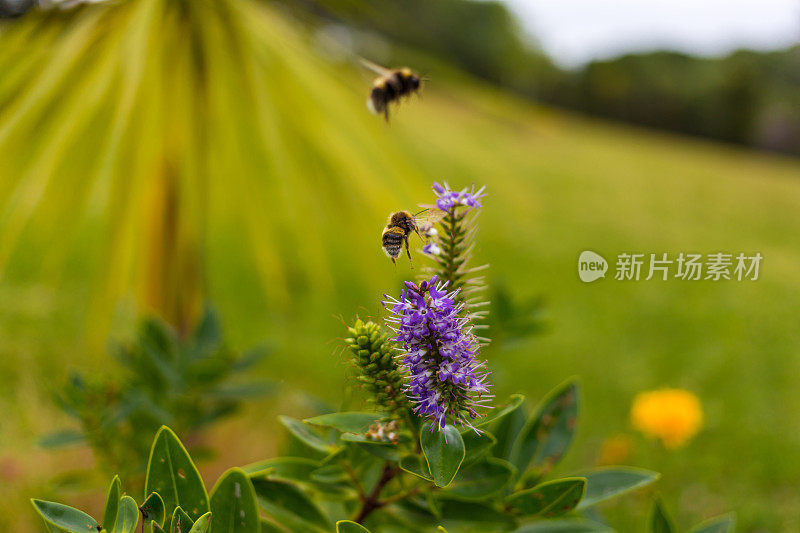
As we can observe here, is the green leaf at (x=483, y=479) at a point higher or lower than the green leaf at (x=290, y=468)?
higher

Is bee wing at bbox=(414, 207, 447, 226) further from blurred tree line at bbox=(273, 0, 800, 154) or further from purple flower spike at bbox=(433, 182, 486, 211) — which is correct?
blurred tree line at bbox=(273, 0, 800, 154)

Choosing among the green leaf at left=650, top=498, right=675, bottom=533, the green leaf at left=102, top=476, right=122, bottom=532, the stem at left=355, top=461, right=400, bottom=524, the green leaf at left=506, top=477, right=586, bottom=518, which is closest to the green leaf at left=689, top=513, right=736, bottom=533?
the green leaf at left=650, top=498, right=675, bottom=533

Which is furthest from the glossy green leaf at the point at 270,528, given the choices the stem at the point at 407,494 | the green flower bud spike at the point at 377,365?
the green flower bud spike at the point at 377,365

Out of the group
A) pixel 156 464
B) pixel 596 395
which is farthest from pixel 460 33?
pixel 156 464

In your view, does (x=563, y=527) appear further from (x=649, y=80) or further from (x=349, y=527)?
(x=649, y=80)

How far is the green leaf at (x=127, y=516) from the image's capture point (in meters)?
0.46

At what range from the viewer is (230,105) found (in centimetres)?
100

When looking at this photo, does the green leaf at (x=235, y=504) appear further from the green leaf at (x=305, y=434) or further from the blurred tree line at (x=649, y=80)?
the blurred tree line at (x=649, y=80)

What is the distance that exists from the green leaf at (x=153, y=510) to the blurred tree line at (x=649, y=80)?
11.5 meters

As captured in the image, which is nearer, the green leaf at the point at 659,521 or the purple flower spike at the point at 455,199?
the purple flower spike at the point at 455,199

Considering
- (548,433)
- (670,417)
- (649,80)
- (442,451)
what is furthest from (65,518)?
(649,80)

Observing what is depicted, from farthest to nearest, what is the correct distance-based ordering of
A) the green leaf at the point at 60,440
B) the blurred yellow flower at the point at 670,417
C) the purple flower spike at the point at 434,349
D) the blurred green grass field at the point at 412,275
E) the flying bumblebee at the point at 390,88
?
1. the blurred yellow flower at the point at 670,417
2. the blurred green grass field at the point at 412,275
3. the green leaf at the point at 60,440
4. the flying bumblebee at the point at 390,88
5. the purple flower spike at the point at 434,349

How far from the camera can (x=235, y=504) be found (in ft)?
1.64

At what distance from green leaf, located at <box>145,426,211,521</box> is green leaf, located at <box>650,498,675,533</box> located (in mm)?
496
